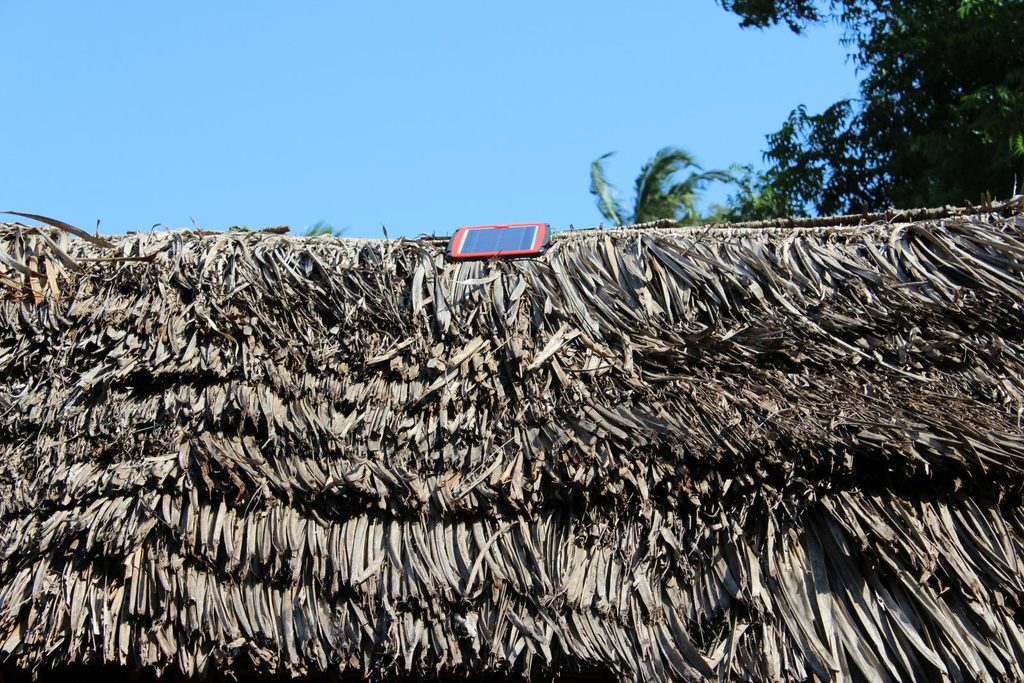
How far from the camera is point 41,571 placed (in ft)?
9.43

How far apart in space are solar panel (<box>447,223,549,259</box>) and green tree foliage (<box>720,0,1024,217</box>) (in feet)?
16.2

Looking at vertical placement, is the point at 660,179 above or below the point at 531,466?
above

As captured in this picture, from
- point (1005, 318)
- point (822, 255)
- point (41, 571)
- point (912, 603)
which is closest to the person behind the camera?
point (912, 603)

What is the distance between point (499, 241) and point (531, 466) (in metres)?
1.11

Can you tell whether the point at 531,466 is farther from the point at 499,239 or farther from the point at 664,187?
the point at 664,187

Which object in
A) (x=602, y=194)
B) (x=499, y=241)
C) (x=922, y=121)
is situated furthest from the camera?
(x=602, y=194)

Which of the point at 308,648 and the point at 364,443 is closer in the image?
the point at 308,648

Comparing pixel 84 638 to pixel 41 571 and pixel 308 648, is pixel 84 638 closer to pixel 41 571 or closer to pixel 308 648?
pixel 41 571

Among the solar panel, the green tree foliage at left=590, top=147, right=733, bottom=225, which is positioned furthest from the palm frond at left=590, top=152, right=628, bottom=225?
the solar panel

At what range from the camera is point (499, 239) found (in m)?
3.73

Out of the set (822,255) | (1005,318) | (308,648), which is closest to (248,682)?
(308,648)

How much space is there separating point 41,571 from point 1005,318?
299 centimetres

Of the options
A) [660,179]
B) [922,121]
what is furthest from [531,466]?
[660,179]

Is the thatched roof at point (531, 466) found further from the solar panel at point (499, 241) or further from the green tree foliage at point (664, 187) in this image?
the green tree foliage at point (664, 187)
